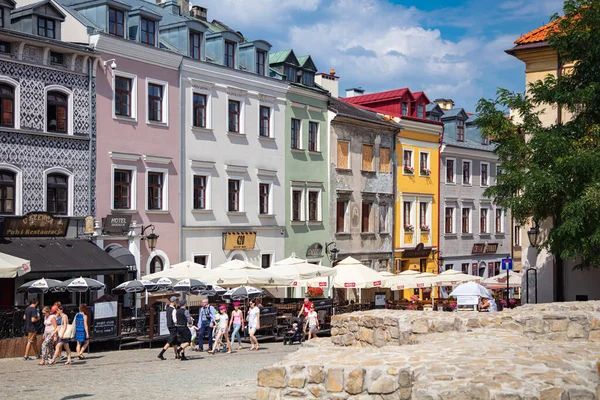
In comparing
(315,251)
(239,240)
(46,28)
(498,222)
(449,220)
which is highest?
(46,28)

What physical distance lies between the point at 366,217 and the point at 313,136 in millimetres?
5904

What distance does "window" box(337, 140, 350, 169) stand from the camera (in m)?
44.3

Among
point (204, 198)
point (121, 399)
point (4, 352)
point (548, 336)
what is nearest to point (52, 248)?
point (4, 352)

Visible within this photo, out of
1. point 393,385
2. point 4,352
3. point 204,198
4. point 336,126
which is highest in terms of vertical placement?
point 336,126

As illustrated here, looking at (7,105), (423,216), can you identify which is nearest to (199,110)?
(7,105)

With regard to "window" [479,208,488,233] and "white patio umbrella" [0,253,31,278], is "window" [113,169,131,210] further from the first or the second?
"window" [479,208,488,233]

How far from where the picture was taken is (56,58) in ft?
98.9

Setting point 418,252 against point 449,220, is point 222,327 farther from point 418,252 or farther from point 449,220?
point 449,220

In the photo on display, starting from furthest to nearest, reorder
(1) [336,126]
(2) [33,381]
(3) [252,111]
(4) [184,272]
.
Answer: (1) [336,126], (3) [252,111], (4) [184,272], (2) [33,381]

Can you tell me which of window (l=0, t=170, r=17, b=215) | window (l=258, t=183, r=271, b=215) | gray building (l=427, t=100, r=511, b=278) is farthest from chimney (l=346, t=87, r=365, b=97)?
window (l=0, t=170, r=17, b=215)

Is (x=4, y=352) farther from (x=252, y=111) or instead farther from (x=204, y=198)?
(x=252, y=111)

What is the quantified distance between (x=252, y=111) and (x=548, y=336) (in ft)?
77.4

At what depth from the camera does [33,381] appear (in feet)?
61.8

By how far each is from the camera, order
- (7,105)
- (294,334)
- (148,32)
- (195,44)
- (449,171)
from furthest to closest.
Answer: (449,171) < (195,44) < (148,32) < (7,105) < (294,334)
